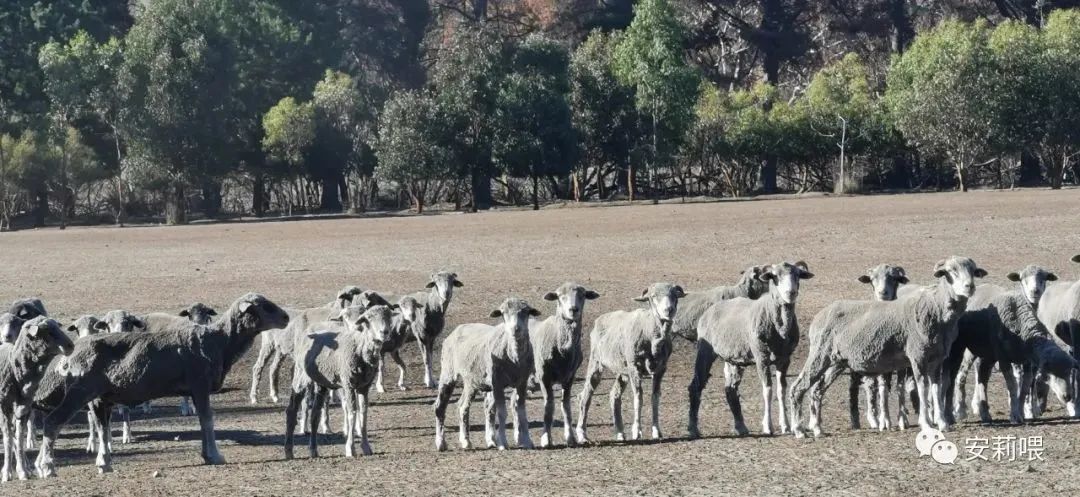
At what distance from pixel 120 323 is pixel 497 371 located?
6.21 m

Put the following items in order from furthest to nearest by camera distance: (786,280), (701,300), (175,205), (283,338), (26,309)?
(175,205) → (283,338) → (701,300) → (26,309) → (786,280)

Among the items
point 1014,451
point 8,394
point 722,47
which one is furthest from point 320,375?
point 722,47

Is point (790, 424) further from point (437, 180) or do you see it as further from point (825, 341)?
point (437, 180)

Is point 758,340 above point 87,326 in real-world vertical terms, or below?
below

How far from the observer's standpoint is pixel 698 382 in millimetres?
22422

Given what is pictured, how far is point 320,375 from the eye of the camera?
22.2 m

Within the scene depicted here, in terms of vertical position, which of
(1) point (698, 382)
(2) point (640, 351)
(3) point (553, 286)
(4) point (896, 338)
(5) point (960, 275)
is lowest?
(1) point (698, 382)

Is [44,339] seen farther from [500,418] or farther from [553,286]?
[553,286]

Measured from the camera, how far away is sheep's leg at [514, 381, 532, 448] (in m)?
21.0

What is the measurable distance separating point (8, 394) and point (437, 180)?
70789 millimetres

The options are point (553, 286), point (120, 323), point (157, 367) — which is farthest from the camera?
point (553, 286)

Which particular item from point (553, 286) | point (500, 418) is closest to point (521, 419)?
point (500, 418)

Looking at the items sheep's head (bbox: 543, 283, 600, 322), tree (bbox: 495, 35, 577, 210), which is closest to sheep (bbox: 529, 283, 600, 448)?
sheep's head (bbox: 543, 283, 600, 322)

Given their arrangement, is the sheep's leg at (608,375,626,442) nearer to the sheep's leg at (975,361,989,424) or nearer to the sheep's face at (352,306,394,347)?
the sheep's face at (352,306,394,347)
